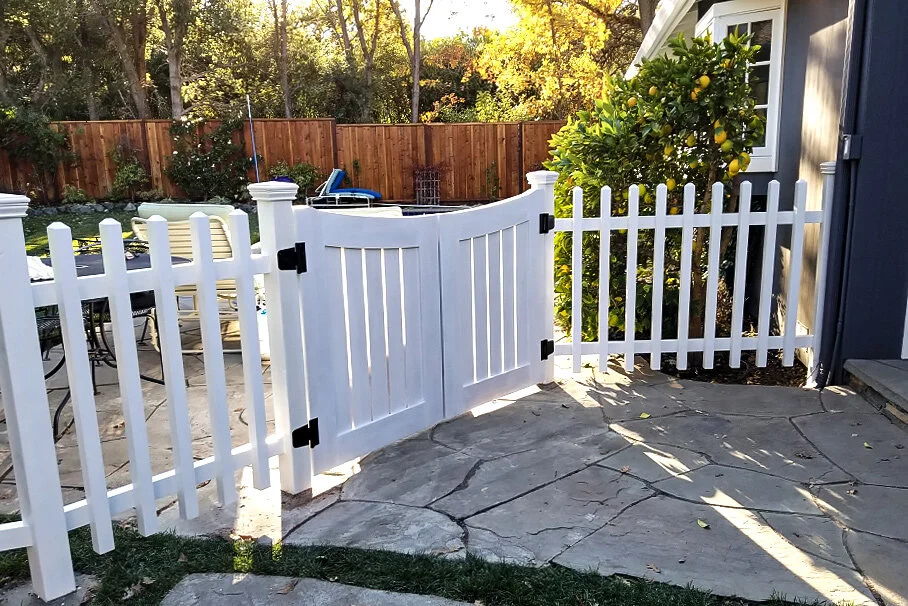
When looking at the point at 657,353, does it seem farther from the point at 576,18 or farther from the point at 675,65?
the point at 576,18

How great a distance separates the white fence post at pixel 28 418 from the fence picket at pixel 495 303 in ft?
7.44

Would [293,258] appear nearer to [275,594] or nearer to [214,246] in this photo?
[275,594]

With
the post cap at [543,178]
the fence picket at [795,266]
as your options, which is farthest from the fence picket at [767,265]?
the post cap at [543,178]

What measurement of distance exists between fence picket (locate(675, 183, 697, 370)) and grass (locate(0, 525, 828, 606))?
231 cm

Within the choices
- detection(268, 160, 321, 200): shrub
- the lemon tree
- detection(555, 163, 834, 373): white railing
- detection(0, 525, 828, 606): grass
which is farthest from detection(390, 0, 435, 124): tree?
detection(0, 525, 828, 606): grass

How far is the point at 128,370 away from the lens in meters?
2.47

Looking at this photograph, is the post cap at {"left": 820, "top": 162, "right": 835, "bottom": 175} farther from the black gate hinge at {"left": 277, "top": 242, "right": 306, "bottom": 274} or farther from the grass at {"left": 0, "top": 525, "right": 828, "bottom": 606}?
the black gate hinge at {"left": 277, "top": 242, "right": 306, "bottom": 274}

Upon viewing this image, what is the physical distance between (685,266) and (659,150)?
0.89 metres

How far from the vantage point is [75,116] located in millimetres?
22562

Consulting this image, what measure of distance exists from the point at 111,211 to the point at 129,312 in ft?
49.1

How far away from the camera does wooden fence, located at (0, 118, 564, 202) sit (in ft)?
52.9

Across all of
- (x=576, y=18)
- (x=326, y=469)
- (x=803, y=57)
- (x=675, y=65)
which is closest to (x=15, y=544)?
(x=326, y=469)

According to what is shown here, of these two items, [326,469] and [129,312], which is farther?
[326,469]

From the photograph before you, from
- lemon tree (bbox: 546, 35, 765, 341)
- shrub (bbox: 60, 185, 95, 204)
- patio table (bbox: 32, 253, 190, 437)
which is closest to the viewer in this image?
patio table (bbox: 32, 253, 190, 437)
